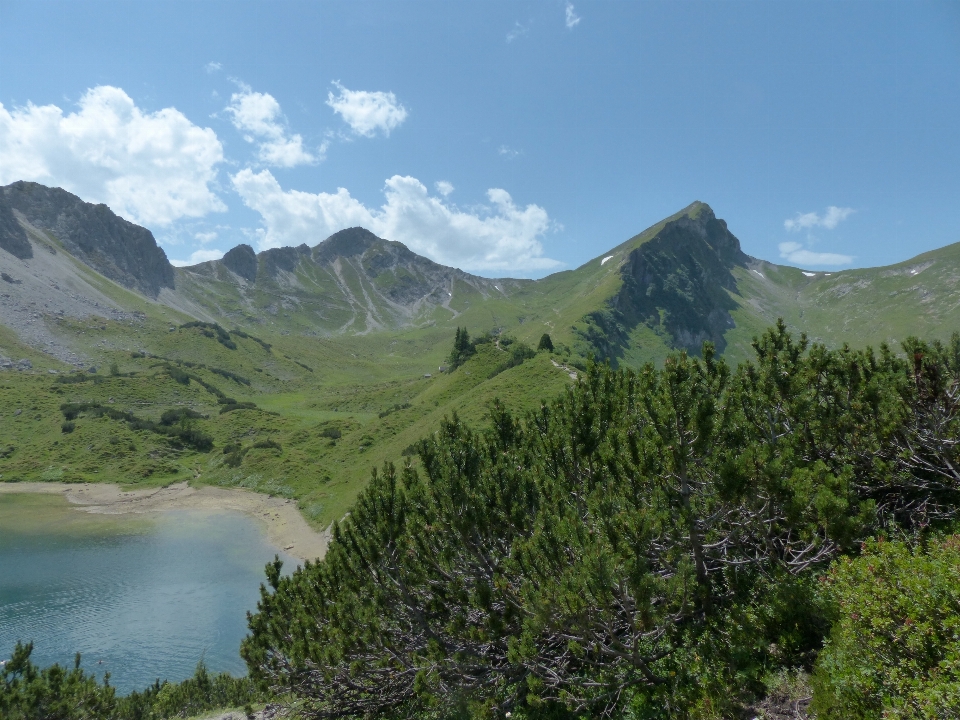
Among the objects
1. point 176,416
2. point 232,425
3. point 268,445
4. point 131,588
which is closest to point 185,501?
point 268,445

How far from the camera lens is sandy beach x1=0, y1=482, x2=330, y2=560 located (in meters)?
48.9

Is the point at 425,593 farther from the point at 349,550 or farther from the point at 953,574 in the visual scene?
the point at 953,574

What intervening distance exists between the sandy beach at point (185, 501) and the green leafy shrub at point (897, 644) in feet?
152

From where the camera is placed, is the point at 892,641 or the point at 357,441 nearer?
the point at 892,641

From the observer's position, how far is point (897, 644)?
5.32 meters

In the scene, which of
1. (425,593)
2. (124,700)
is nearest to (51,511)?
(124,700)

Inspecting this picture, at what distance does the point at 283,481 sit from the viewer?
61.4m

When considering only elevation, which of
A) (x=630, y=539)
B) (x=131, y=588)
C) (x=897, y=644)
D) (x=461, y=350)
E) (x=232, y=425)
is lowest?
(x=131, y=588)

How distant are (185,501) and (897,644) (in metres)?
73.0

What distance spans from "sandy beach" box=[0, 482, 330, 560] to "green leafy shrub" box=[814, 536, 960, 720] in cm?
4638

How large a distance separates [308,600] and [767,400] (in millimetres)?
14231

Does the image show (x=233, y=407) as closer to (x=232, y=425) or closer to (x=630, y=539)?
(x=232, y=425)

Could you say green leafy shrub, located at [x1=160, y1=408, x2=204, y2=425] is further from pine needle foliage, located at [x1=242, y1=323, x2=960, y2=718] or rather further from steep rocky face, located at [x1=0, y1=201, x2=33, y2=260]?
steep rocky face, located at [x1=0, y1=201, x2=33, y2=260]

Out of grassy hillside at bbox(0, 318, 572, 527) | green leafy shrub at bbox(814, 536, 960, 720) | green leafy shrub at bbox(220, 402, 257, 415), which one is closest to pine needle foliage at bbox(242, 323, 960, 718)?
green leafy shrub at bbox(814, 536, 960, 720)
